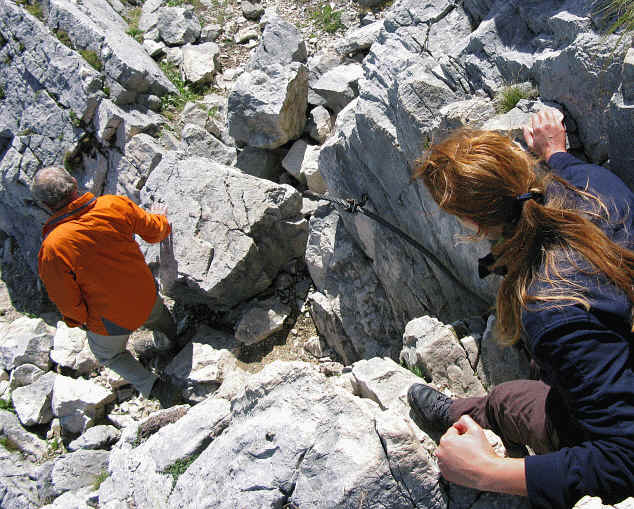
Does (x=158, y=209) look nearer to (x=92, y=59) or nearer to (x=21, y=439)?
(x=21, y=439)

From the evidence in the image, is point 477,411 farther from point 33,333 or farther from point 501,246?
point 33,333

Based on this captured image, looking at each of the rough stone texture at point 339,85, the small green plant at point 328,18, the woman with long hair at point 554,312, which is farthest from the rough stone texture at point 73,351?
the small green plant at point 328,18

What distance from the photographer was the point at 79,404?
274 inches

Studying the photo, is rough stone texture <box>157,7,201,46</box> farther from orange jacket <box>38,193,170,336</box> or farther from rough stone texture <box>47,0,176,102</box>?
orange jacket <box>38,193,170,336</box>

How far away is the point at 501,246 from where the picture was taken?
9.12 feet

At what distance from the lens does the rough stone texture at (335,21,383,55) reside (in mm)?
9359

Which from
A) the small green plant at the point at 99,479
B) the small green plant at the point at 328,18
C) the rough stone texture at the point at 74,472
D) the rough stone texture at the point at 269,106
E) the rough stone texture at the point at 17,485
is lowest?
the rough stone texture at the point at 17,485

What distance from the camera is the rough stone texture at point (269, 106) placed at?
848 cm

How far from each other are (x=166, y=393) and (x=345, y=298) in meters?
3.11

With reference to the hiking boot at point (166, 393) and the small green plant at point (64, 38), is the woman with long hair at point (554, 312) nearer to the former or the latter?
the hiking boot at point (166, 393)

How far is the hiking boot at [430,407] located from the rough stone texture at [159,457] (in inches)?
70.9

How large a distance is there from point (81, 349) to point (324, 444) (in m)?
6.15

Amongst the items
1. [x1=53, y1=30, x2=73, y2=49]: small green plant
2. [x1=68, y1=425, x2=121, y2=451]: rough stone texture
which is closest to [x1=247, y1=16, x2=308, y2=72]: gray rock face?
[x1=53, y1=30, x2=73, y2=49]: small green plant

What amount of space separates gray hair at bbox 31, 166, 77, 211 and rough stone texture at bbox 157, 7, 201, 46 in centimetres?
787
